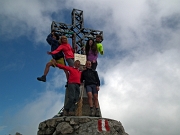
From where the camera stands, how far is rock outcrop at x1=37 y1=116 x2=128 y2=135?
15.6 ft

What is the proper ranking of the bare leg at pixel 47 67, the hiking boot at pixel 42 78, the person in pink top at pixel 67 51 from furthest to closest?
the person in pink top at pixel 67 51, the bare leg at pixel 47 67, the hiking boot at pixel 42 78

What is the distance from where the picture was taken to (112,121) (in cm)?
516

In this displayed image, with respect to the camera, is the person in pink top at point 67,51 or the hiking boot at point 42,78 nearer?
the hiking boot at point 42,78

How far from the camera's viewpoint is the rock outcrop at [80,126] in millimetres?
4746

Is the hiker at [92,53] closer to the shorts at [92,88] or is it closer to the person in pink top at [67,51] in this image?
the person in pink top at [67,51]

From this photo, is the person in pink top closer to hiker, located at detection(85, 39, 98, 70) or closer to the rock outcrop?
hiker, located at detection(85, 39, 98, 70)

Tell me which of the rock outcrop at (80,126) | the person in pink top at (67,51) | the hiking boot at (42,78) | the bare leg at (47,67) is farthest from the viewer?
the person in pink top at (67,51)

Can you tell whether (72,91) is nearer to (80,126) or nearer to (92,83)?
(92,83)

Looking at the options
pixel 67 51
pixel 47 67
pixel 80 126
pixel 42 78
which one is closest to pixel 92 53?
pixel 67 51

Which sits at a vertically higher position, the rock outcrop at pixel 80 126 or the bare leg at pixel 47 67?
the bare leg at pixel 47 67

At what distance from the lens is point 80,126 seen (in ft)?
15.8

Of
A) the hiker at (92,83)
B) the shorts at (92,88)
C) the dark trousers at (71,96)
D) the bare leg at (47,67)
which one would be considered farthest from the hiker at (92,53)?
the bare leg at (47,67)

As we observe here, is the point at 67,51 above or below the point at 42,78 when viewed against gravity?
above

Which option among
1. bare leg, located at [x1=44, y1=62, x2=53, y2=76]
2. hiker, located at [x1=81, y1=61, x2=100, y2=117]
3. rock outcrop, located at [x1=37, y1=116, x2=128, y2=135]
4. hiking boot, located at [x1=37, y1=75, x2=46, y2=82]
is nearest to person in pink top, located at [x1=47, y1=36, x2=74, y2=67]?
hiker, located at [x1=81, y1=61, x2=100, y2=117]
